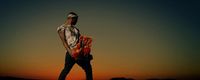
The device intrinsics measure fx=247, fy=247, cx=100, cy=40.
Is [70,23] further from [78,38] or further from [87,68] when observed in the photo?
[87,68]

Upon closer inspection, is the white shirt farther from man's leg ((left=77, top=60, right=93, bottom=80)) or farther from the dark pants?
man's leg ((left=77, top=60, right=93, bottom=80))

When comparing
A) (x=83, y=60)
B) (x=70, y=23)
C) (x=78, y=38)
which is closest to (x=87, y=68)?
(x=83, y=60)

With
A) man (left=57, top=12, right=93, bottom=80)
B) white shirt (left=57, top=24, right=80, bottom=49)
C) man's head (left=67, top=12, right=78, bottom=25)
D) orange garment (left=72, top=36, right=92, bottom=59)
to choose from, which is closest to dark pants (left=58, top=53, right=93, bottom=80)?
man (left=57, top=12, right=93, bottom=80)

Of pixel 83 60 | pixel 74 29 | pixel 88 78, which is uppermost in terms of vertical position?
pixel 74 29

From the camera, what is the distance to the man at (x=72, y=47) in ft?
16.9

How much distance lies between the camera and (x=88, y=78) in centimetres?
534

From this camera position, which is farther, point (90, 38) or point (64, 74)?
point (90, 38)

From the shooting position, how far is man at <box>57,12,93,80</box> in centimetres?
515

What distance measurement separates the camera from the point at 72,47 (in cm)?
522

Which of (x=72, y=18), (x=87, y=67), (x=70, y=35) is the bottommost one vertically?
(x=87, y=67)

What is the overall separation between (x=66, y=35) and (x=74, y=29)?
223mm

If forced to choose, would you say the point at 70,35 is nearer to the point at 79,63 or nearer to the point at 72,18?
the point at 72,18

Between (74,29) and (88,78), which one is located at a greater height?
(74,29)

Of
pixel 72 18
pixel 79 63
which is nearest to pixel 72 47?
pixel 79 63
